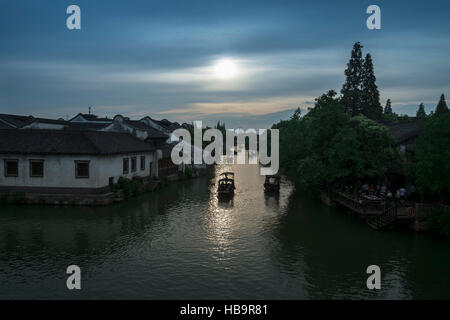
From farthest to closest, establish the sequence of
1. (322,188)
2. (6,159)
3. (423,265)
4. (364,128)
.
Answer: (322,188), (6,159), (364,128), (423,265)

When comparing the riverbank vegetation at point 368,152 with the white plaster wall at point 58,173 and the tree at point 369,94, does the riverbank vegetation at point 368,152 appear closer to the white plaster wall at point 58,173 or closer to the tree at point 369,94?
the white plaster wall at point 58,173

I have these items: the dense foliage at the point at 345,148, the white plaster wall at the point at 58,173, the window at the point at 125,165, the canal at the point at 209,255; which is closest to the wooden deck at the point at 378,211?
the canal at the point at 209,255

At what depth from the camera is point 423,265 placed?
18.5 m

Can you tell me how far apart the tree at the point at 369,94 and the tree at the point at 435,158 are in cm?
3662

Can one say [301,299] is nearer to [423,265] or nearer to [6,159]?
[423,265]

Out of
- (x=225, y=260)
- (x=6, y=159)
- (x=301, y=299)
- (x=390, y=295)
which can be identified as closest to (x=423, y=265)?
A: (x=390, y=295)

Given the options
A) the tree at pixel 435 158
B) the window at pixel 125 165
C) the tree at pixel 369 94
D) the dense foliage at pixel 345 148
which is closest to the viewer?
the tree at pixel 435 158

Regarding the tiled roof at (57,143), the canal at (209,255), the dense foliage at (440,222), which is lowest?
the canal at (209,255)

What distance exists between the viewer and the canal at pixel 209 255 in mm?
15234

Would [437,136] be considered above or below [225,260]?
above

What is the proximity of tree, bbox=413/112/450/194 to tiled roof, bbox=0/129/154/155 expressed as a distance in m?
27.2
